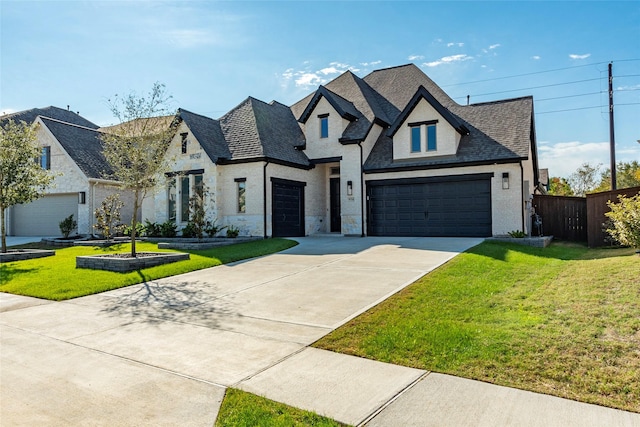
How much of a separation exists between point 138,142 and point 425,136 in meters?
11.8

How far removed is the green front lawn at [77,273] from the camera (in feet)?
28.6

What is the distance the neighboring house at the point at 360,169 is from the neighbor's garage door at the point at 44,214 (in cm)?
585

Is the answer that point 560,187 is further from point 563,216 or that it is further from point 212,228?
point 212,228

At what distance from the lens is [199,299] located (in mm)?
7664

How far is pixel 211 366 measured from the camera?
4.46m

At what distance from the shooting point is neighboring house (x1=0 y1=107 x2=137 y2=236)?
21.8 meters

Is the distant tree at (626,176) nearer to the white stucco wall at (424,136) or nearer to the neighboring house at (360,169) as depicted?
the neighboring house at (360,169)

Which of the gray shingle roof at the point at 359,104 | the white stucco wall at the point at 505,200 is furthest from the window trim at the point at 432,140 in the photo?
the gray shingle roof at the point at 359,104

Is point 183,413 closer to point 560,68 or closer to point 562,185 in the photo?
point 560,68

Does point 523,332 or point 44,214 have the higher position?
point 44,214

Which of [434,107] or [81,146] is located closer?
[434,107]

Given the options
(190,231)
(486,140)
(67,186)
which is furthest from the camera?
(67,186)

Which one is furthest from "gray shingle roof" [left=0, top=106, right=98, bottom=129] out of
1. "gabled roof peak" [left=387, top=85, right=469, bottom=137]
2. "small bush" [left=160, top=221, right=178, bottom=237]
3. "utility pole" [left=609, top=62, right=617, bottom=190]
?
"utility pole" [left=609, top=62, right=617, bottom=190]

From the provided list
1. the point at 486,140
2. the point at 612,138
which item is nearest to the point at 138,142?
the point at 486,140
